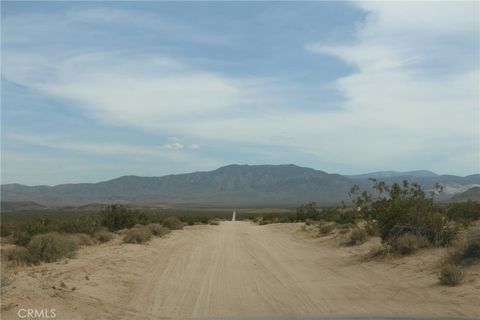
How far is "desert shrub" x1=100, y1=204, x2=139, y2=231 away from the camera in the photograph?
40.2 meters

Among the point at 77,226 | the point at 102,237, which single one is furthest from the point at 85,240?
the point at 77,226

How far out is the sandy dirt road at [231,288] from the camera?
1233cm

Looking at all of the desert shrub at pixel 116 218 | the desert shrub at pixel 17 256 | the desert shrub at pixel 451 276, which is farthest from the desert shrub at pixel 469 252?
the desert shrub at pixel 116 218

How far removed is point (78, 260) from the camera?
2084cm

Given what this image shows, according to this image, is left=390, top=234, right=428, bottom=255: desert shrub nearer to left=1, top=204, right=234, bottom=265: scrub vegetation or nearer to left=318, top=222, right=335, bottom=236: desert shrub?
left=1, top=204, right=234, bottom=265: scrub vegetation

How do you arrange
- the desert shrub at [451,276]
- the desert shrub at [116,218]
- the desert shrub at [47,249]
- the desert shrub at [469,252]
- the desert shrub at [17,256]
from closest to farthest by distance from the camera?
the desert shrub at [451,276]
the desert shrub at [469,252]
the desert shrub at [17,256]
the desert shrub at [47,249]
the desert shrub at [116,218]

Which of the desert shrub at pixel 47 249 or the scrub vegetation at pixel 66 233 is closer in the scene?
the desert shrub at pixel 47 249

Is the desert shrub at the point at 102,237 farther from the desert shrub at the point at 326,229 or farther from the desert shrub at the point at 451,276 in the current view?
the desert shrub at the point at 451,276

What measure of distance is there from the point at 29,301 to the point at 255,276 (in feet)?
25.0

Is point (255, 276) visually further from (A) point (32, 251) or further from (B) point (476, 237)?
(A) point (32, 251)

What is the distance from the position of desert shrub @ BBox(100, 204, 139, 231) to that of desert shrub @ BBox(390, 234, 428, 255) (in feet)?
81.0

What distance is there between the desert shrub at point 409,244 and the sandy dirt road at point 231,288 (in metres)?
1.09

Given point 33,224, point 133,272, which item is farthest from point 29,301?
point 33,224

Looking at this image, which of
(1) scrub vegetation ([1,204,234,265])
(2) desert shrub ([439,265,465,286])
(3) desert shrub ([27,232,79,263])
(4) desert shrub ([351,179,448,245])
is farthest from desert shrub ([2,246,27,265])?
(2) desert shrub ([439,265,465,286])
